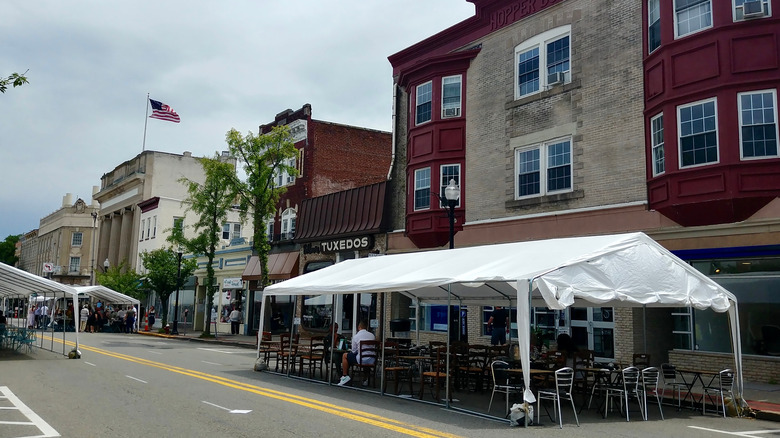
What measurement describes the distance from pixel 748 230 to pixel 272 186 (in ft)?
75.1

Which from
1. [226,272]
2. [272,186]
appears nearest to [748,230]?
[272,186]

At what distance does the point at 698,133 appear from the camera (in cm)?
1673

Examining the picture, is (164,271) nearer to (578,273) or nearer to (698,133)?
(698,133)

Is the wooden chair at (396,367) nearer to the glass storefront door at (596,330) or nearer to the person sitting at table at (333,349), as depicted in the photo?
the person sitting at table at (333,349)

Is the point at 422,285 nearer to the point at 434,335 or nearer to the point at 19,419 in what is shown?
the point at 19,419

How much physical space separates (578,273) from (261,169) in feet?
77.5

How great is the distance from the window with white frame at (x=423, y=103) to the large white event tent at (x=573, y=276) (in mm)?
12134

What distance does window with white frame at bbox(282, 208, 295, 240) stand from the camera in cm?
3791

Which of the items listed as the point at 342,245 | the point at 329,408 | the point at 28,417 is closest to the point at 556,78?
the point at 342,245

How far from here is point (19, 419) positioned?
10.2 m

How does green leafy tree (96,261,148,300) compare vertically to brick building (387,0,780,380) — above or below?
below

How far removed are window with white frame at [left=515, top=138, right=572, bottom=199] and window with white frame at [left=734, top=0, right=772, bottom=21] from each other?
6.15m

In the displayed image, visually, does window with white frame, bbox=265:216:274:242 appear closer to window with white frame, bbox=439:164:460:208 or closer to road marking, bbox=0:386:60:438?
window with white frame, bbox=439:164:460:208

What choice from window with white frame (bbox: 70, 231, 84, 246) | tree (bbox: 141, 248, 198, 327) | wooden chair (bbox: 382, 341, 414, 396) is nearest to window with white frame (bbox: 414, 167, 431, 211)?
wooden chair (bbox: 382, 341, 414, 396)
